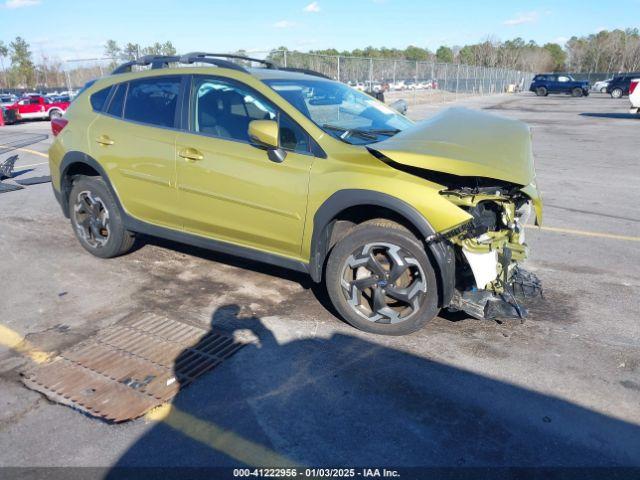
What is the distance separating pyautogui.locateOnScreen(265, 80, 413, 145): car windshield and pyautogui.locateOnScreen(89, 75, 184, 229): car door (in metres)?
1.03

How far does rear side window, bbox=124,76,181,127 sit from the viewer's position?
4.32 meters

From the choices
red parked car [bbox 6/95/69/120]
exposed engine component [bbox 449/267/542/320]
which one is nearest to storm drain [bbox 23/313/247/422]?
exposed engine component [bbox 449/267/542/320]

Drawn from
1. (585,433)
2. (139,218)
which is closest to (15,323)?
(139,218)

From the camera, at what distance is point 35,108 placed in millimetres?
21797

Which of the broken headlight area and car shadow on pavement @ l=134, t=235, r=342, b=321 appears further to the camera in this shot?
car shadow on pavement @ l=134, t=235, r=342, b=321

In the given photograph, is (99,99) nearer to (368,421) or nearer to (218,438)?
(218,438)

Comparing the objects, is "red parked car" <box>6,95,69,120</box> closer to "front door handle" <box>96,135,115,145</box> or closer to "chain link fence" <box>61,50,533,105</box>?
"chain link fence" <box>61,50,533,105</box>

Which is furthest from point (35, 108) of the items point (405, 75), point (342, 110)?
point (405, 75)

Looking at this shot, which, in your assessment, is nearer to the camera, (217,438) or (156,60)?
(217,438)

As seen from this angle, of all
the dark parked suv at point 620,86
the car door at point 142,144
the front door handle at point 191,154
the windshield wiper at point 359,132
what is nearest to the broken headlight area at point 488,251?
the windshield wiper at point 359,132

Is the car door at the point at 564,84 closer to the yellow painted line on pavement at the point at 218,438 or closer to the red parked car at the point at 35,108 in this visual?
the red parked car at the point at 35,108

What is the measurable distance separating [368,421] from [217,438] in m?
0.80

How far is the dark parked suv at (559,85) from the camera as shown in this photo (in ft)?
145

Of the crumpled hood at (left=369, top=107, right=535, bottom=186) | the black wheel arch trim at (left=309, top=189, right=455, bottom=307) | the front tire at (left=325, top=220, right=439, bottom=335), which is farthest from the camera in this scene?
the front tire at (left=325, top=220, right=439, bottom=335)
